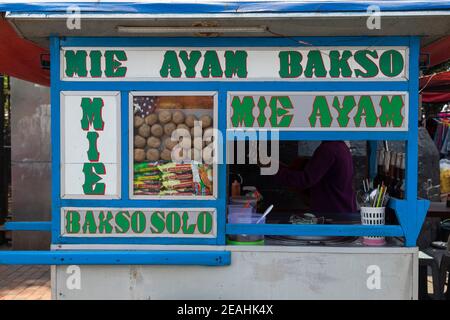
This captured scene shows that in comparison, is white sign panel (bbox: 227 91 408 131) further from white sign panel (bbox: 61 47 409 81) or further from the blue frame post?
the blue frame post

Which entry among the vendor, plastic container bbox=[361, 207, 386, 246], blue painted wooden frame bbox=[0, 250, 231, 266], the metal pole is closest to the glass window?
blue painted wooden frame bbox=[0, 250, 231, 266]

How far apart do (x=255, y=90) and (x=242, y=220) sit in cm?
83

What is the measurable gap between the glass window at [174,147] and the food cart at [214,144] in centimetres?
2

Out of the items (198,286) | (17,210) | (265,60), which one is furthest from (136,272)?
(17,210)

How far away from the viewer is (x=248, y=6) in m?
2.53

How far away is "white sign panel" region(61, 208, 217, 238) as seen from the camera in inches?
117

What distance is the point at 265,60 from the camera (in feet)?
9.64

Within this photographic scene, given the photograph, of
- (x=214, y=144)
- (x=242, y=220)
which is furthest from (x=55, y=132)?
(x=242, y=220)

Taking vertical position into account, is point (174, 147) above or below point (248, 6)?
below

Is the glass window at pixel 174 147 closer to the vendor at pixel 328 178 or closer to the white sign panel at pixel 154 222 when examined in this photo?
the white sign panel at pixel 154 222

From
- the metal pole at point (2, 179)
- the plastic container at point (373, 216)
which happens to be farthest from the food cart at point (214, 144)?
the metal pole at point (2, 179)

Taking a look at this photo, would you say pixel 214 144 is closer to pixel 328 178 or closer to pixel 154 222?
pixel 154 222

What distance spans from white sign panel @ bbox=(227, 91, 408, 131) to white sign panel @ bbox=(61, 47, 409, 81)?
0.11m
